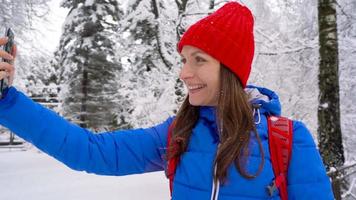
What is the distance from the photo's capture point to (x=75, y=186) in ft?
28.6

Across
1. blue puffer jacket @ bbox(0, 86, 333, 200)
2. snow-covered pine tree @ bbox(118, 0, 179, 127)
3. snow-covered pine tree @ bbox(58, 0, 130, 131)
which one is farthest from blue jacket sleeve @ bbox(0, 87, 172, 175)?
snow-covered pine tree @ bbox(58, 0, 130, 131)

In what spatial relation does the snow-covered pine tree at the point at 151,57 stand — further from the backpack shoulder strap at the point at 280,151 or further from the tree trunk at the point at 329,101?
the backpack shoulder strap at the point at 280,151

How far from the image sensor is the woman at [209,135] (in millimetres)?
1687

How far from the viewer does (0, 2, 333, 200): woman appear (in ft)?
5.53

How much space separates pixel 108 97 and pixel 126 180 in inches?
456

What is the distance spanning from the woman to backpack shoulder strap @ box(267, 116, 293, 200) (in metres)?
0.02

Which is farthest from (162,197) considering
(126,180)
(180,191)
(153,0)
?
(153,0)

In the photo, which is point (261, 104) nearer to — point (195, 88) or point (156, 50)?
point (195, 88)

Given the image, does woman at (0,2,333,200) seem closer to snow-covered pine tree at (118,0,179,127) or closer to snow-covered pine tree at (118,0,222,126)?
snow-covered pine tree at (118,0,222,126)

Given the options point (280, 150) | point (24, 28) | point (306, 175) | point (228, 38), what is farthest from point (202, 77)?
point (24, 28)

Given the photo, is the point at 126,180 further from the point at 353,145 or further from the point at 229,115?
the point at 229,115

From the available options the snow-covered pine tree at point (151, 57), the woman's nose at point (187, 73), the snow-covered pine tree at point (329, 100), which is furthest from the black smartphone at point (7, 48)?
the snow-covered pine tree at point (151, 57)

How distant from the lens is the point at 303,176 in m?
1.68

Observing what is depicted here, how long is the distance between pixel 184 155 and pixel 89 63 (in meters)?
18.8
